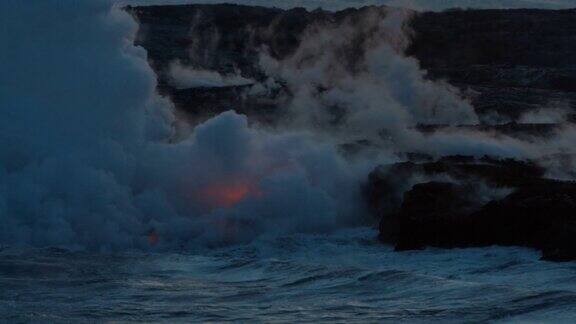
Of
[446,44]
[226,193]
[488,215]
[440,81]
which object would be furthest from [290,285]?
[446,44]

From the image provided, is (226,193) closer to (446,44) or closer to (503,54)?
(503,54)

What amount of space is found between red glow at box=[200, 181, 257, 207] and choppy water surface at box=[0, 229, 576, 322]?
282 centimetres

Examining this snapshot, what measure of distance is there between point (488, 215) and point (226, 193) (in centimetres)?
589

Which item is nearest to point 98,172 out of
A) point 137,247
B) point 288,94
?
point 137,247

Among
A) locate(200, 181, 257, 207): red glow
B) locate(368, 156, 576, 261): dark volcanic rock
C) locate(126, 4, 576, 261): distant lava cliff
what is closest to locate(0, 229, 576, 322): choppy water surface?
locate(368, 156, 576, 261): dark volcanic rock

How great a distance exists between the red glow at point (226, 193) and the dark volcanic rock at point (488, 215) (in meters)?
3.54

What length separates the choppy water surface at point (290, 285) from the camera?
12445mm

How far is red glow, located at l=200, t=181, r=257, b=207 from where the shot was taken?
21406 millimetres

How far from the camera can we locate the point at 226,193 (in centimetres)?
2169

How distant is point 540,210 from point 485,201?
2.18 metres

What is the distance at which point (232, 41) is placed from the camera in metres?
67.2

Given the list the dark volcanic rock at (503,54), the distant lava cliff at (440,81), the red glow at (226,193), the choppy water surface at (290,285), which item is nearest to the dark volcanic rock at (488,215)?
the distant lava cliff at (440,81)

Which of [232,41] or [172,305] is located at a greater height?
[232,41]

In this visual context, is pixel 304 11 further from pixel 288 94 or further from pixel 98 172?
pixel 98 172
